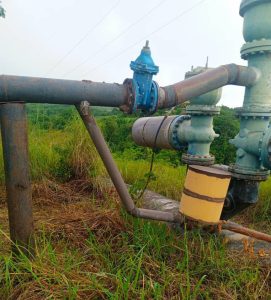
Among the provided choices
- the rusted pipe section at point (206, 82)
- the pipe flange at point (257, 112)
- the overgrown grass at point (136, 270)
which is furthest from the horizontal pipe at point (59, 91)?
the pipe flange at point (257, 112)

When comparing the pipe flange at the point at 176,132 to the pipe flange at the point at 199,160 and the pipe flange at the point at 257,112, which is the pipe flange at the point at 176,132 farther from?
the pipe flange at the point at 257,112

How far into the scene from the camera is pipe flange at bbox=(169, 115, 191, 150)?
2.25m

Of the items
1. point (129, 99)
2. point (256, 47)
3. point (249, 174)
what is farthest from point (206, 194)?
point (256, 47)

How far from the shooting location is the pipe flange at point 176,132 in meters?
2.25

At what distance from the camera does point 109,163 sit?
1.56 metres

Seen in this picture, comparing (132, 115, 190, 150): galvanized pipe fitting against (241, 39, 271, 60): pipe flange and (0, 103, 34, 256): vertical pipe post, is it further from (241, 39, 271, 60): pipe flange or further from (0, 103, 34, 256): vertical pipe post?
(0, 103, 34, 256): vertical pipe post

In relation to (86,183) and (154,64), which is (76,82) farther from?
(86,183)

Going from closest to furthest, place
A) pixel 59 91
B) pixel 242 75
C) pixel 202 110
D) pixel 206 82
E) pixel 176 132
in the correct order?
pixel 59 91 → pixel 206 82 → pixel 242 75 → pixel 202 110 → pixel 176 132

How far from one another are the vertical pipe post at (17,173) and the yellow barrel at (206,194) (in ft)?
2.53

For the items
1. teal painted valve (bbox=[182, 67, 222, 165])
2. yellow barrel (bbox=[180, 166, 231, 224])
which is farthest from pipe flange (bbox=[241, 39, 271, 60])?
yellow barrel (bbox=[180, 166, 231, 224])

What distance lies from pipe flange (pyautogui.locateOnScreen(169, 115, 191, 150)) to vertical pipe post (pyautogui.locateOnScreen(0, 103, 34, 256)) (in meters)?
1.05

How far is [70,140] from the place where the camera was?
336cm

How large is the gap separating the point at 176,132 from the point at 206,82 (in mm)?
607

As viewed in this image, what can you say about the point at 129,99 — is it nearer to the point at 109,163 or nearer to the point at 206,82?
the point at 109,163
